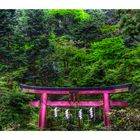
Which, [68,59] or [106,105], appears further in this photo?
[68,59]

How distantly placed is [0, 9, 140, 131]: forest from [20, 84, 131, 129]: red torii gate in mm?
52

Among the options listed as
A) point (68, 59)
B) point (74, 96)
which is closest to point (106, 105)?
point (74, 96)

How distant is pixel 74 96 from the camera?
4.82 m

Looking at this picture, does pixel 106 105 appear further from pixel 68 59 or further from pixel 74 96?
pixel 68 59

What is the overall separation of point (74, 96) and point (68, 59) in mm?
460

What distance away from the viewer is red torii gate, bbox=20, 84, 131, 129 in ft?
15.6

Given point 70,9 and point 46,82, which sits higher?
point 70,9

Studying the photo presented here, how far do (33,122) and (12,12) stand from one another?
139cm

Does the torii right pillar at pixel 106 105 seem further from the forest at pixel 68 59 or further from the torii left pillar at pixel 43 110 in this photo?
the torii left pillar at pixel 43 110

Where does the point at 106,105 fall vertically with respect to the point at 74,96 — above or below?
below
